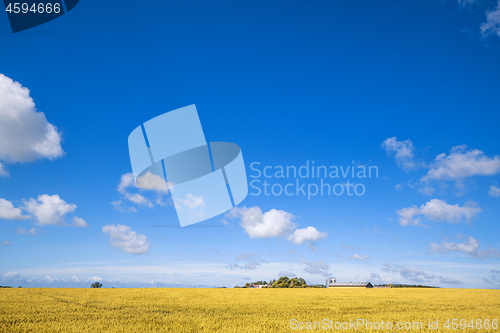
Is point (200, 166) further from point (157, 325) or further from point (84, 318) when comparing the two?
point (84, 318)

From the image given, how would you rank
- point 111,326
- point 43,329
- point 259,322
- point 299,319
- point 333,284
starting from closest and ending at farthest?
point 43,329, point 111,326, point 259,322, point 299,319, point 333,284

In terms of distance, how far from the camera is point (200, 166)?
2172 centimetres

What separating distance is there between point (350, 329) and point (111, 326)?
13457 millimetres

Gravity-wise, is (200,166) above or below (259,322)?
above

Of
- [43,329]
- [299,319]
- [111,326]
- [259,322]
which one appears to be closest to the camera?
[43,329]

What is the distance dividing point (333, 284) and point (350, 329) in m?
110

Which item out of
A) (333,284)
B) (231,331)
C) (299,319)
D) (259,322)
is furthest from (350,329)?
(333,284)

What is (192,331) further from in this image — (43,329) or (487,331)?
(487,331)

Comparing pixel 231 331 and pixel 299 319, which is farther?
pixel 299 319

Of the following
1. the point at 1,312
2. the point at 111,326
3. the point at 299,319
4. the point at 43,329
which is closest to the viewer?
the point at 43,329

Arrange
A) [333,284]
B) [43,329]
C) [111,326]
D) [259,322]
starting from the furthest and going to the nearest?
[333,284] → [259,322] → [111,326] → [43,329]

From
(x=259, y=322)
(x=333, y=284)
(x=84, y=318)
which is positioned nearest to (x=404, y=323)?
(x=259, y=322)

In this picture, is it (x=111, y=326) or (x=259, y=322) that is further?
(x=259, y=322)

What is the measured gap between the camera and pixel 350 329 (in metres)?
17.0
